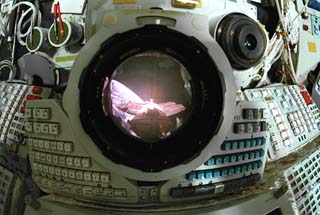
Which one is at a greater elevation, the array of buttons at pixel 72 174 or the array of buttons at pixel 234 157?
the array of buttons at pixel 234 157

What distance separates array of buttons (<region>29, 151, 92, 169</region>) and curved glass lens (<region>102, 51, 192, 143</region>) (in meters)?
0.14

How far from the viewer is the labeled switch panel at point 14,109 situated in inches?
41.5

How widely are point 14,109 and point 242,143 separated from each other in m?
0.77

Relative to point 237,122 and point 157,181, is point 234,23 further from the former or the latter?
point 157,181

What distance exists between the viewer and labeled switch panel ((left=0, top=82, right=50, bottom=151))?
1054 mm

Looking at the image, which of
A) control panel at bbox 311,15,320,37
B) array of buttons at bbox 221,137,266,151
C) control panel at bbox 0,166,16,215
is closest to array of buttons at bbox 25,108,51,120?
control panel at bbox 0,166,16,215

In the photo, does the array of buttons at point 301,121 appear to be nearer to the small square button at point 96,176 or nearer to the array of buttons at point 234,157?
the array of buttons at point 234,157

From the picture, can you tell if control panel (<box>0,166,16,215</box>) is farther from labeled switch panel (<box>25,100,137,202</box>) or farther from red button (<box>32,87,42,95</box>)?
red button (<box>32,87,42,95</box>)

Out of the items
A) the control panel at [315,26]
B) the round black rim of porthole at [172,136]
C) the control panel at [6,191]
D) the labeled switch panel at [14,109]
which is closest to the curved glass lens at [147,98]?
the round black rim of porthole at [172,136]

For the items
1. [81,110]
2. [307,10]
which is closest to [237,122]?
[81,110]

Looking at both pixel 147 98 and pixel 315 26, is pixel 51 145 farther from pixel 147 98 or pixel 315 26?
pixel 315 26

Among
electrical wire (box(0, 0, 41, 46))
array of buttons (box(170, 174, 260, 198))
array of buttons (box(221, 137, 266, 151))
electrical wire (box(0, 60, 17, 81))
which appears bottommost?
array of buttons (box(170, 174, 260, 198))

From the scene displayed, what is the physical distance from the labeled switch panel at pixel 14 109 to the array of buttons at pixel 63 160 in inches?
6.1

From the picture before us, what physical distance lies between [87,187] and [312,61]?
1.24 meters
